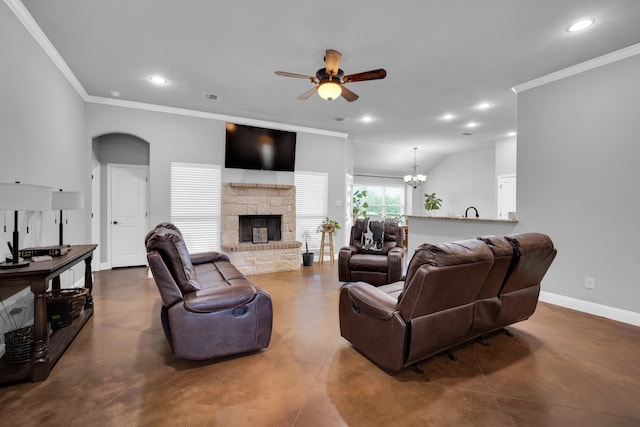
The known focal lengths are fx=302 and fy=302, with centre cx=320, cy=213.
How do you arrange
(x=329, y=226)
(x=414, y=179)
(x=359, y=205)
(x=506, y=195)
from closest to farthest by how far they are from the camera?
(x=329, y=226), (x=506, y=195), (x=414, y=179), (x=359, y=205)

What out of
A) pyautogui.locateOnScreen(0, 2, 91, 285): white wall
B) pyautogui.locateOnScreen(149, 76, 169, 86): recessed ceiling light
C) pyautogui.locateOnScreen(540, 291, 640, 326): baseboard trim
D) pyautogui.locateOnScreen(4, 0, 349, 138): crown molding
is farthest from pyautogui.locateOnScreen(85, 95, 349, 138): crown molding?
pyautogui.locateOnScreen(540, 291, 640, 326): baseboard trim

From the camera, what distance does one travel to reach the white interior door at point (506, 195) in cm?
711

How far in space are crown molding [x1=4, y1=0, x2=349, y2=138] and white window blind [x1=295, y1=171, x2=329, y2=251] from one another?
3.23ft

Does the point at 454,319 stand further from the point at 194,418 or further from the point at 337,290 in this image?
the point at 337,290

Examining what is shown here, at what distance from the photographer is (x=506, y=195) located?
7238 mm

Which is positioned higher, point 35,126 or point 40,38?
point 40,38

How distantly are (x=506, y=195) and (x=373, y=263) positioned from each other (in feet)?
16.0

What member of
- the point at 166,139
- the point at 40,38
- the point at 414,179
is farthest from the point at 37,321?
the point at 414,179

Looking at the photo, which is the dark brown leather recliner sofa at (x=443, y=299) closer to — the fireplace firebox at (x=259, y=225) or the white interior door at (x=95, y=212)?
the fireplace firebox at (x=259, y=225)

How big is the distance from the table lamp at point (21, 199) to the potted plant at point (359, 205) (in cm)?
792

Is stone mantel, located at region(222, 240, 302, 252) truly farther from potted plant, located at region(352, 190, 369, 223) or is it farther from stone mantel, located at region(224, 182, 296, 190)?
potted plant, located at region(352, 190, 369, 223)

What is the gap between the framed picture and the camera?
574cm

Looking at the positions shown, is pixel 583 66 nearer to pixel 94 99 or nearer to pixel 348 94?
pixel 348 94

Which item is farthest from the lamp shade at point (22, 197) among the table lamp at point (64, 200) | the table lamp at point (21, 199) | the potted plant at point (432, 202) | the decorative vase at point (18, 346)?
the potted plant at point (432, 202)
